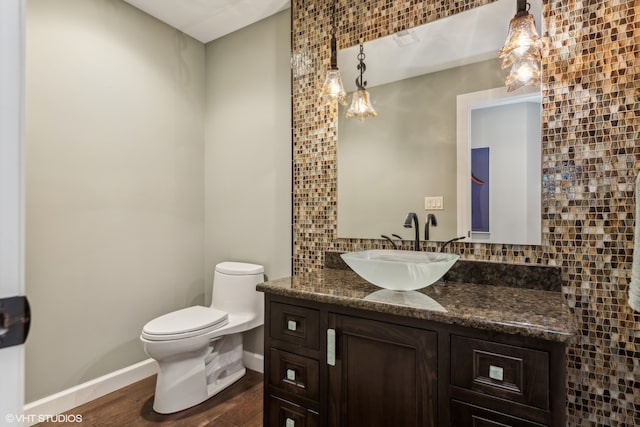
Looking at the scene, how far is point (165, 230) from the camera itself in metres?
2.48

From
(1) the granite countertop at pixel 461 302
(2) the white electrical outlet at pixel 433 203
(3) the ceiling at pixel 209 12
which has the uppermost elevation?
(3) the ceiling at pixel 209 12

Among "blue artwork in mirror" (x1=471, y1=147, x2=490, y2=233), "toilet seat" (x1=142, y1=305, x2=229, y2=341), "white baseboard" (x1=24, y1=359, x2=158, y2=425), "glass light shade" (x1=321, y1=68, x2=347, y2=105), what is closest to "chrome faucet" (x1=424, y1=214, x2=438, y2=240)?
"blue artwork in mirror" (x1=471, y1=147, x2=490, y2=233)

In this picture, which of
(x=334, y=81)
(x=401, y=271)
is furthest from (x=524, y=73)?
(x=401, y=271)

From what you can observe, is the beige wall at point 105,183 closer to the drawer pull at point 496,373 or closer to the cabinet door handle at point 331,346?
the cabinet door handle at point 331,346

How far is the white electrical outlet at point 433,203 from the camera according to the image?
1677mm

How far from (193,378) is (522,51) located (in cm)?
238

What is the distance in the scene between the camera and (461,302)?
123 centimetres

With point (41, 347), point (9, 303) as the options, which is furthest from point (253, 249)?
point (9, 303)

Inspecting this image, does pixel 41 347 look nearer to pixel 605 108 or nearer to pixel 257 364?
pixel 257 364

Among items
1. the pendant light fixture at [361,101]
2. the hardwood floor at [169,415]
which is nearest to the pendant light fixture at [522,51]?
the pendant light fixture at [361,101]

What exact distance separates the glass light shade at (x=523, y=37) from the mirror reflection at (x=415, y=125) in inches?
5.2

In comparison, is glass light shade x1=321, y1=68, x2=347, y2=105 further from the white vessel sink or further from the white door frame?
the white door frame

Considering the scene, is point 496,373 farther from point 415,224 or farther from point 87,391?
point 87,391

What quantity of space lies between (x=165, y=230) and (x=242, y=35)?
1.58m
